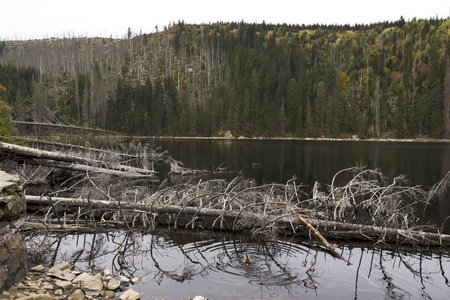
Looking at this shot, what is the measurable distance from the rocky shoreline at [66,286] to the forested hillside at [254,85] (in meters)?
88.4

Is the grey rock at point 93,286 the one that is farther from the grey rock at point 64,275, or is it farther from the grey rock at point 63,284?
the grey rock at point 64,275

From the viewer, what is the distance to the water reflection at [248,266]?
8.95 meters

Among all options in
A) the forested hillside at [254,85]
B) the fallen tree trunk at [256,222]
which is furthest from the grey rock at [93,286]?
the forested hillside at [254,85]

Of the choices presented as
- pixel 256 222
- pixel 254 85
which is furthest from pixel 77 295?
pixel 254 85

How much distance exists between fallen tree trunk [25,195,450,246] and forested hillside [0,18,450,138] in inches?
3289

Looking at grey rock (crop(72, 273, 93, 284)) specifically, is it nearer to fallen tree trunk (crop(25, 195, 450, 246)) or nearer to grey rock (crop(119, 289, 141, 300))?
grey rock (crop(119, 289, 141, 300))

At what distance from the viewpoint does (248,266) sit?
34.2ft

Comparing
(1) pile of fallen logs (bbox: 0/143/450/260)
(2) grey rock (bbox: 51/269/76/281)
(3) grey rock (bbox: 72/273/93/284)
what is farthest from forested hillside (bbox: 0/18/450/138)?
(3) grey rock (bbox: 72/273/93/284)

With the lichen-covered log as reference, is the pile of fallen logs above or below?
below

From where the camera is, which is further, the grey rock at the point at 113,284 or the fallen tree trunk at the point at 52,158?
the fallen tree trunk at the point at 52,158

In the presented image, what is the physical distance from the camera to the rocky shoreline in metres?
7.02

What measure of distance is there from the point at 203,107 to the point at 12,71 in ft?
240

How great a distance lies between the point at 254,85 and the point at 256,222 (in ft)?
373

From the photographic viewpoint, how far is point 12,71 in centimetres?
12850
